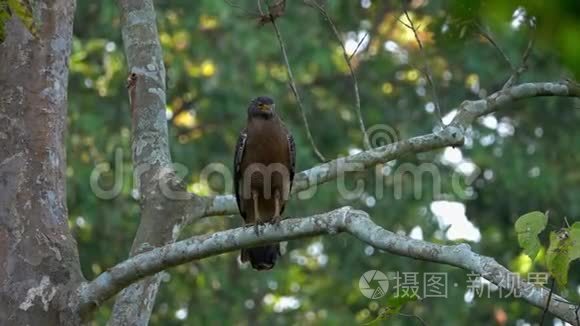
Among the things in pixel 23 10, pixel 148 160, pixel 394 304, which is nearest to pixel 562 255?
pixel 394 304

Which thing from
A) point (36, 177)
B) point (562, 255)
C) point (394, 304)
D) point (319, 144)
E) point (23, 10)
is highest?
point (319, 144)

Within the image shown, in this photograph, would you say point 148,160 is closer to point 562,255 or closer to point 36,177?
point 36,177

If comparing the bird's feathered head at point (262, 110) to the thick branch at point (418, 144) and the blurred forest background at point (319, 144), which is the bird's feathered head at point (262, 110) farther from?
the blurred forest background at point (319, 144)

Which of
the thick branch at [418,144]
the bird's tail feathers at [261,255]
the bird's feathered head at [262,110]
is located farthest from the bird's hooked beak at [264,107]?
the thick branch at [418,144]

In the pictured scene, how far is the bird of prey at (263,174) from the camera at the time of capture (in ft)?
19.7

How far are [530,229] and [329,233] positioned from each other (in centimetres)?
69

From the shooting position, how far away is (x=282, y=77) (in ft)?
41.3

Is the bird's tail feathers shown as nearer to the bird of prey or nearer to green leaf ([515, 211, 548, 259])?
the bird of prey

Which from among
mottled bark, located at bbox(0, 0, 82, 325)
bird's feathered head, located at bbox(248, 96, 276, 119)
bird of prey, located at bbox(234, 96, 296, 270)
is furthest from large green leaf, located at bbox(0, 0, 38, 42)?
bird's feathered head, located at bbox(248, 96, 276, 119)

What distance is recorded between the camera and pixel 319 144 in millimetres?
11984

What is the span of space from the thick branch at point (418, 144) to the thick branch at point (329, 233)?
88 centimetres

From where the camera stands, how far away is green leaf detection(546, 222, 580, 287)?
3.33m

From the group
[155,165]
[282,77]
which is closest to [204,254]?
[155,165]

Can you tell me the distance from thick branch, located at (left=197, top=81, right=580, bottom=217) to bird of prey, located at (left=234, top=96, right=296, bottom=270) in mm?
975
